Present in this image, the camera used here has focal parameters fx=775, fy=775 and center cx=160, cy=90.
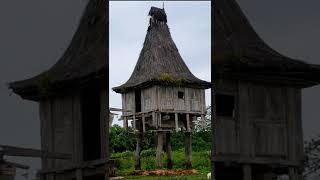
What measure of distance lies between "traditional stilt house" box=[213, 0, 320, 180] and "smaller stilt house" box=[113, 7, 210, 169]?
0.39ft

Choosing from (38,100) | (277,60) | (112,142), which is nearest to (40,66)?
(38,100)

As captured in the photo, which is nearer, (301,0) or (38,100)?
(38,100)

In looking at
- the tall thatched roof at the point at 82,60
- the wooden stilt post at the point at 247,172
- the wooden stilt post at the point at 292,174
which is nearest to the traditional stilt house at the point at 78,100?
the tall thatched roof at the point at 82,60

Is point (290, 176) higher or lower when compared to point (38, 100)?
lower

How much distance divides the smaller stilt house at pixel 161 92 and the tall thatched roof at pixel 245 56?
150 mm

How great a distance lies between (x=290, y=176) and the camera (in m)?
3.37

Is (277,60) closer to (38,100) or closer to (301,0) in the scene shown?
(301,0)

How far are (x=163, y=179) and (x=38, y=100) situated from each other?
649 mm

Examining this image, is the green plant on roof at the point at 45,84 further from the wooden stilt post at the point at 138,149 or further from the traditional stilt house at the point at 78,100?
the wooden stilt post at the point at 138,149

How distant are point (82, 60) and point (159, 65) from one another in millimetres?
344

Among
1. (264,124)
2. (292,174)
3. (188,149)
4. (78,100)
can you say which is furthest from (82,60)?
(292,174)

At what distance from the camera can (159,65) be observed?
3467 millimetres

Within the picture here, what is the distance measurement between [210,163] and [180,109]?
306mm

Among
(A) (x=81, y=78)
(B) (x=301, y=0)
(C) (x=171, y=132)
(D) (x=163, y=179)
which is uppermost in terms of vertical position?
(B) (x=301, y=0)
